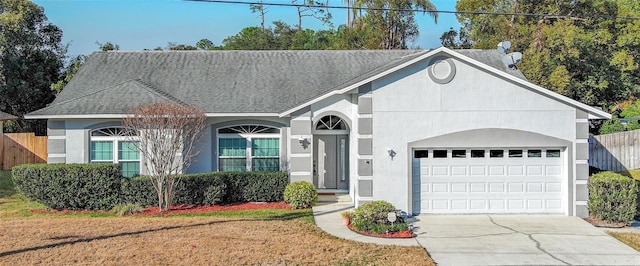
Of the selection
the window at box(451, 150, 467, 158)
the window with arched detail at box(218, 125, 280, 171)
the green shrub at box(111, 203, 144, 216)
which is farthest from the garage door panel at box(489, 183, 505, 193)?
the green shrub at box(111, 203, 144, 216)

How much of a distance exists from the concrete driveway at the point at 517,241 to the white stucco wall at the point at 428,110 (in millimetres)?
1683

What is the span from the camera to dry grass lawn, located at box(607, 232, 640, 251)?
12.1 meters

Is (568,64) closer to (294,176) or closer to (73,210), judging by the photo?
(294,176)

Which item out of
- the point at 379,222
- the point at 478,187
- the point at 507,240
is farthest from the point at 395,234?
the point at 478,187

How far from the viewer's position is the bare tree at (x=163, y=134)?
15102 mm

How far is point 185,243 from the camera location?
1138 centimetres

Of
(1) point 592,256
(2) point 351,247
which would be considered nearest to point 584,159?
(1) point 592,256

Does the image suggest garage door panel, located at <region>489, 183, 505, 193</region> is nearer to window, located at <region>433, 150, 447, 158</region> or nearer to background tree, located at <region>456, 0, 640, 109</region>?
window, located at <region>433, 150, 447, 158</region>

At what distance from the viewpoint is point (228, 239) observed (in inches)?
465

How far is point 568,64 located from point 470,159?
18489 millimetres

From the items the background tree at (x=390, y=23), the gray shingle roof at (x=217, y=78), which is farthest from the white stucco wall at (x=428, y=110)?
the background tree at (x=390, y=23)

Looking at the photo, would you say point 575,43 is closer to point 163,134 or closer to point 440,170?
point 440,170

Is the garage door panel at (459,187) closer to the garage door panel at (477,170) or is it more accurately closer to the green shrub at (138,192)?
the garage door panel at (477,170)

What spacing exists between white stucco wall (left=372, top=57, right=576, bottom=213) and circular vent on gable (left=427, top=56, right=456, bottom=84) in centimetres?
12
